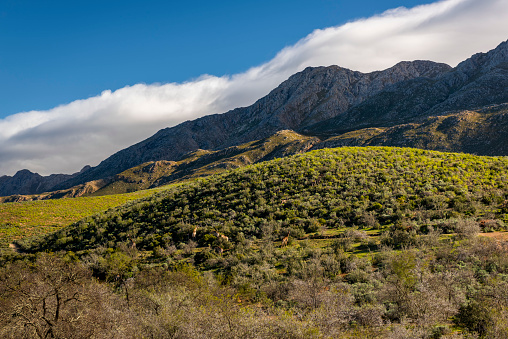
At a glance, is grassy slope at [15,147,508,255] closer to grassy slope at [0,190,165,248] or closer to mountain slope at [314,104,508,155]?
grassy slope at [0,190,165,248]

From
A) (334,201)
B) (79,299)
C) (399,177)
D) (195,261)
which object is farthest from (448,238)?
(79,299)

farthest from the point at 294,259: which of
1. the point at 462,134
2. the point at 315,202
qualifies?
the point at 462,134

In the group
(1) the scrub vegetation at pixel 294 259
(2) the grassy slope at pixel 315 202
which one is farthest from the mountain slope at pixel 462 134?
(1) the scrub vegetation at pixel 294 259

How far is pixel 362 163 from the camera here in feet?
132

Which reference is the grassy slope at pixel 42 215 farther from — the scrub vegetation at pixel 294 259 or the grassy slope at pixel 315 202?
the grassy slope at pixel 315 202

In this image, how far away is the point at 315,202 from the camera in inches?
1264

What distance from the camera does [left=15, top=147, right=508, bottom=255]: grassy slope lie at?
28438 millimetres

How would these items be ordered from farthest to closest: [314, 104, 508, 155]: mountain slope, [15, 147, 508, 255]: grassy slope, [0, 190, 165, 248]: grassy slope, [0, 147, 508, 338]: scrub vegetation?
1. [314, 104, 508, 155]: mountain slope
2. [0, 190, 165, 248]: grassy slope
3. [15, 147, 508, 255]: grassy slope
4. [0, 147, 508, 338]: scrub vegetation

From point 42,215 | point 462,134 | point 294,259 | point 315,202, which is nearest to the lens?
point 294,259

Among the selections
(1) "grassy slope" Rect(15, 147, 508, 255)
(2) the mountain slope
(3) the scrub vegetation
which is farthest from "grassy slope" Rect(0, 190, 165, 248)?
(2) the mountain slope

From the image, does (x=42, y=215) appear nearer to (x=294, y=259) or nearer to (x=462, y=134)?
(x=294, y=259)

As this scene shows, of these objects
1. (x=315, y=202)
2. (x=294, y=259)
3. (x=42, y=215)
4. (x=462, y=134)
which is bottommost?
(x=294, y=259)

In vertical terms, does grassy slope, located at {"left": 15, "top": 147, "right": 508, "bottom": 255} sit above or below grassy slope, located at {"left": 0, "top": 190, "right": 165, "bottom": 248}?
below

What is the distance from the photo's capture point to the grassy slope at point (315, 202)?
2844 cm
